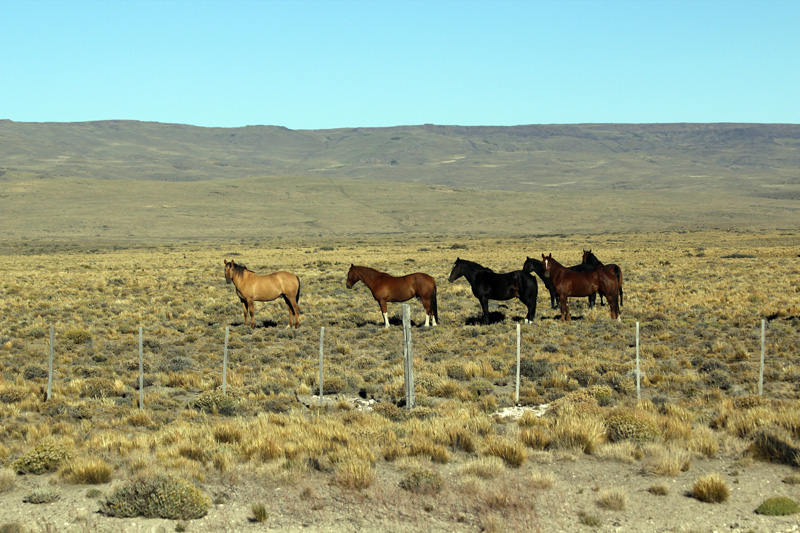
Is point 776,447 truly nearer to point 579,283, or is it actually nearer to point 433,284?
point 433,284

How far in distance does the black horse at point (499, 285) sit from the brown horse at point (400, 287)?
0.86 meters

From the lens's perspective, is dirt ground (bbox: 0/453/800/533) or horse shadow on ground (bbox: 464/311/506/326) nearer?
dirt ground (bbox: 0/453/800/533)

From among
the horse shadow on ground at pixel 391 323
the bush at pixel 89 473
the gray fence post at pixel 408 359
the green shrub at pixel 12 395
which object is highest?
the gray fence post at pixel 408 359

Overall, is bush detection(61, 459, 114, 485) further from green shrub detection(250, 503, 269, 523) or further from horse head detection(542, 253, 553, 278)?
horse head detection(542, 253, 553, 278)

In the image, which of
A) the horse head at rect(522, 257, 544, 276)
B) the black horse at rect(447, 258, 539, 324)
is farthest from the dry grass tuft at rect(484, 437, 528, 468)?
the horse head at rect(522, 257, 544, 276)

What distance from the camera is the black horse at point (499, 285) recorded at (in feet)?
66.6

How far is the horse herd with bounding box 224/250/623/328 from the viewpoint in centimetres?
2017

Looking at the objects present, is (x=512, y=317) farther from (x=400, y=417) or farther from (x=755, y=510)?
(x=755, y=510)

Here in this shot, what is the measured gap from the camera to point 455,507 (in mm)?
7668

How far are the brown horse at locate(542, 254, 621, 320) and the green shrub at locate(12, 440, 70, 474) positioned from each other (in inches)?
570

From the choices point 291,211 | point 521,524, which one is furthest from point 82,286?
point 291,211

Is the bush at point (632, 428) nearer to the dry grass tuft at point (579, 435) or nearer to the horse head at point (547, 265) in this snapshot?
the dry grass tuft at point (579, 435)

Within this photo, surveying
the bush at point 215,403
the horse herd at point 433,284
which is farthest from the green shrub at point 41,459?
the horse herd at point 433,284

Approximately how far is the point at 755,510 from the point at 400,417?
515 centimetres
